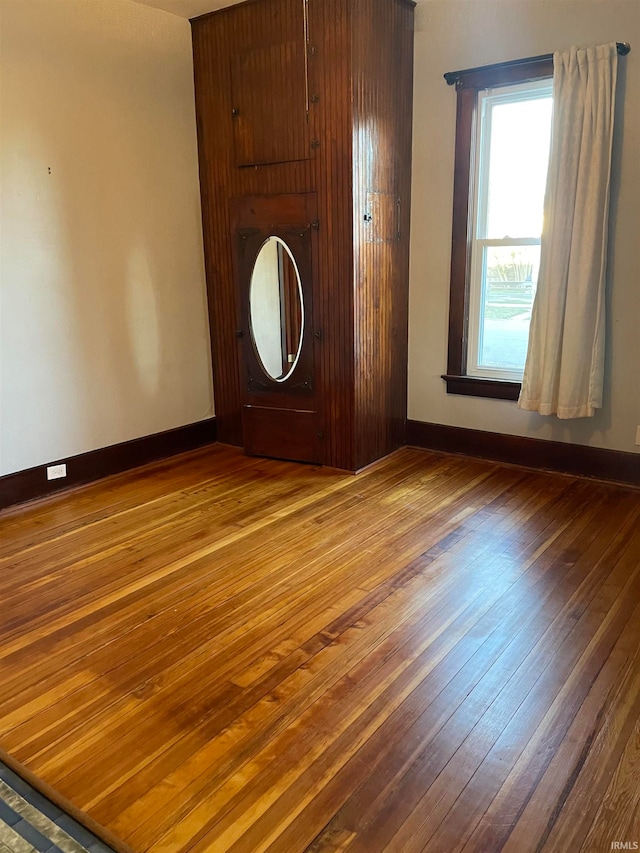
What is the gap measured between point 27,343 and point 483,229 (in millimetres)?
2715

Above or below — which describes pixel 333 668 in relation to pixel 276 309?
below

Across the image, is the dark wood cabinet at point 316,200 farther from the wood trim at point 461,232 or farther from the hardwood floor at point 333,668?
the hardwood floor at point 333,668

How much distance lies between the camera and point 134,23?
3.87 m

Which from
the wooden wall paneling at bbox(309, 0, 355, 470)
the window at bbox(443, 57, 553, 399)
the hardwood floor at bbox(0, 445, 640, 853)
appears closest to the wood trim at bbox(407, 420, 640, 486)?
the hardwood floor at bbox(0, 445, 640, 853)

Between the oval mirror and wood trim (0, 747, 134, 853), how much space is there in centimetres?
273

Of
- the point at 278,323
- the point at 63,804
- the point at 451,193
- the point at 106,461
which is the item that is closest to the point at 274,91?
the point at 451,193

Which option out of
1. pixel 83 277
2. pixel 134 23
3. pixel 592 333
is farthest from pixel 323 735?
pixel 134 23

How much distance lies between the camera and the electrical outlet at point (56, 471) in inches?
148

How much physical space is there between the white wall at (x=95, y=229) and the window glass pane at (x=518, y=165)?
189 cm

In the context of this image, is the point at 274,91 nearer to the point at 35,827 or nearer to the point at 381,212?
the point at 381,212

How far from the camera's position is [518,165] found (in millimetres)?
3877

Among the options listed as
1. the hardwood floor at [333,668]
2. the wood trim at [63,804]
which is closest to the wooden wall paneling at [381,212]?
the hardwood floor at [333,668]

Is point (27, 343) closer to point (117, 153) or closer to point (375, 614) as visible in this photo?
point (117, 153)

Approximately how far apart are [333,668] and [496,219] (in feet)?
9.58
